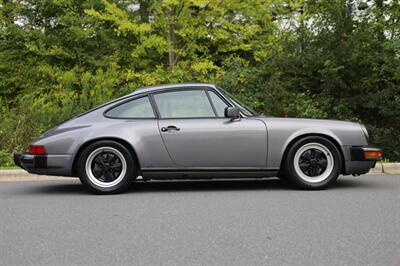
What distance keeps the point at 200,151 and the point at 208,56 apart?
11644 millimetres

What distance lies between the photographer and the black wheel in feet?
22.1

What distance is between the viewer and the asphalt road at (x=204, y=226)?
12.9ft

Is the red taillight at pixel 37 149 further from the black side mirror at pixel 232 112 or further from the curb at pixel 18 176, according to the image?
the black side mirror at pixel 232 112

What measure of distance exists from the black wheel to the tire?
199 centimetres

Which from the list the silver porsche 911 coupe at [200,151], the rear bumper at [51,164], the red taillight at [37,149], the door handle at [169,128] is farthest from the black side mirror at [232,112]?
the red taillight at [37,149]

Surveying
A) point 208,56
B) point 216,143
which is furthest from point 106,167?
point 208,56

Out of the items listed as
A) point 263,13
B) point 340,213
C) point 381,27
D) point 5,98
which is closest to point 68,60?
point 5,98

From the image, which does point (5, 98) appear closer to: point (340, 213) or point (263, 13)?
point (263, 13)

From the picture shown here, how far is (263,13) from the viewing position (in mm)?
18062

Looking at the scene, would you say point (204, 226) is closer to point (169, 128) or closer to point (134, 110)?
point (169, 128)

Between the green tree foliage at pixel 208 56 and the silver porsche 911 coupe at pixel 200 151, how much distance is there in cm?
411

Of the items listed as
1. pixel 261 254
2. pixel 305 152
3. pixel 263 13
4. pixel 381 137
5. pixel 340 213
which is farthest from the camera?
pixel 263 13

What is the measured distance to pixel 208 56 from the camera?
1811 centimetres

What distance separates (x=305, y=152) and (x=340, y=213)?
1575 mm
